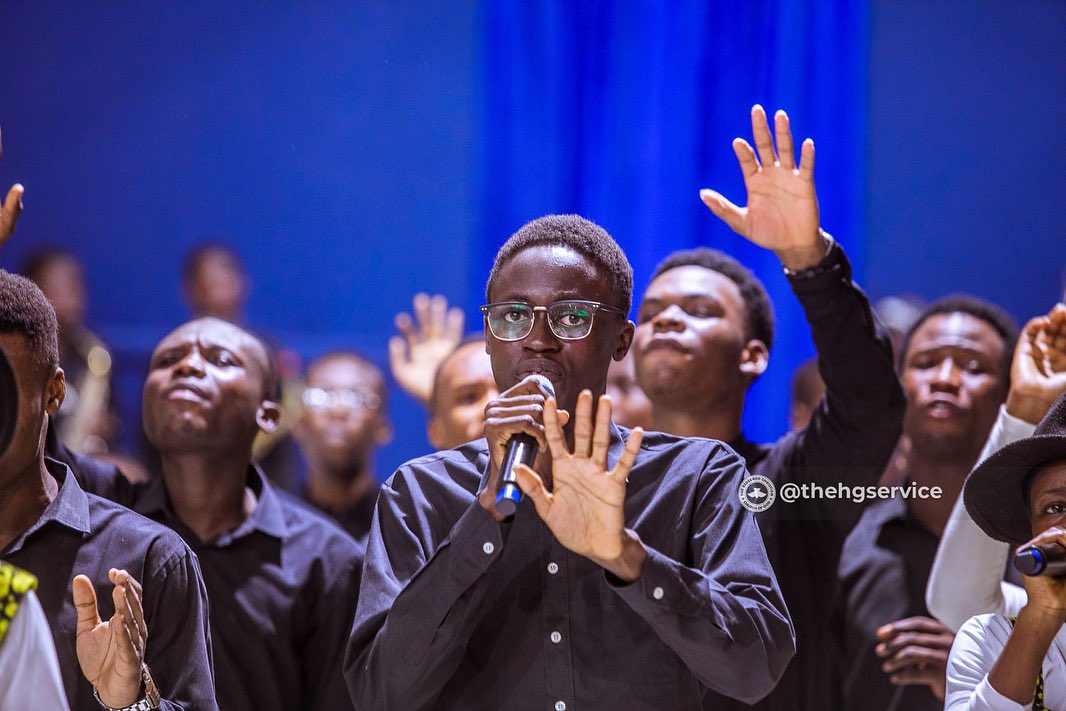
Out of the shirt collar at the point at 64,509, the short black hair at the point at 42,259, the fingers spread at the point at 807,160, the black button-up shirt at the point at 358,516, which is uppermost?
the short black hair at the point at 42,259

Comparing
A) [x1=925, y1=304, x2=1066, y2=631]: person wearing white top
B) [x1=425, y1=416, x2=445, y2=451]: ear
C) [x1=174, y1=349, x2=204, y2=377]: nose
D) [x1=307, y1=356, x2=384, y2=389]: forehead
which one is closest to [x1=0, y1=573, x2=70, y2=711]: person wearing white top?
[x1=174, y1=349, x2=204, y2=377]: nose

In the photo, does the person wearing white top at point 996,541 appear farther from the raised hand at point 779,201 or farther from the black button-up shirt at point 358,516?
the black button-up shirt at point 358,516

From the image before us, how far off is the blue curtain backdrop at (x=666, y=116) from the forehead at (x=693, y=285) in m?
0.14

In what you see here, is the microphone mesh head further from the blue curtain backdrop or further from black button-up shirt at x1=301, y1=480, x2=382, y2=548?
black button-up shirt at x1=301, y1=480, x2=382, y2=548

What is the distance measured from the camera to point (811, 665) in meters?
3.44

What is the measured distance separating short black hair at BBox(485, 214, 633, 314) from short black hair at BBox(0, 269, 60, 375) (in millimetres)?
942

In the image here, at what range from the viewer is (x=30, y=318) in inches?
110

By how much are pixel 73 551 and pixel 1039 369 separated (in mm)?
2371

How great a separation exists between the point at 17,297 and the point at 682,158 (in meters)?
1.94

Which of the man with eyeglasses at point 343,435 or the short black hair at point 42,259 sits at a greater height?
the short black hair at point 42,259

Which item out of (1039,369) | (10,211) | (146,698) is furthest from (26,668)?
(1039,369)

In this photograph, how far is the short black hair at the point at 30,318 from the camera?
2768 mm

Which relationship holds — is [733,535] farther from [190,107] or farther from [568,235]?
[190,107]

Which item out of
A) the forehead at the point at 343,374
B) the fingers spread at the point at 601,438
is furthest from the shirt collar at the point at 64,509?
the forehead at the point at 343,374
